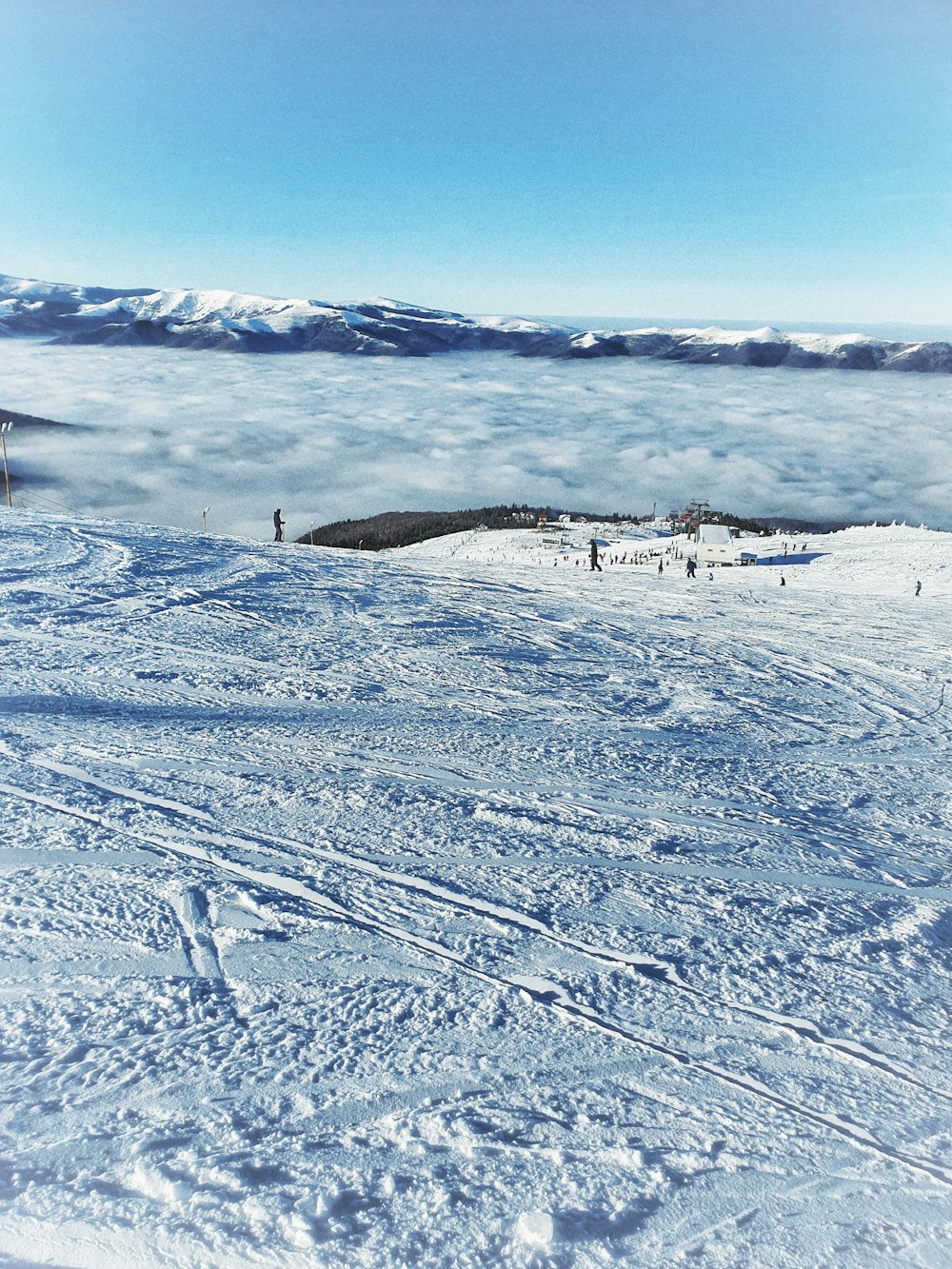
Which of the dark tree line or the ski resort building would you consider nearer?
the ski resort building

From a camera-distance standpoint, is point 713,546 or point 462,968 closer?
point 462,968

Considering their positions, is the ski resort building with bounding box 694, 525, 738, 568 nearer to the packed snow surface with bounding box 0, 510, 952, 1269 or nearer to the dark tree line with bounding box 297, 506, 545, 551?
the packed snow surface with bounding box 0, 510, 952, 1269

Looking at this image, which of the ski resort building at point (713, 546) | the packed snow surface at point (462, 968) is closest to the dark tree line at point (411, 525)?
the ski resort building at point (713, 546)

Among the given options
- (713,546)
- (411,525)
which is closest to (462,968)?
(713,546)

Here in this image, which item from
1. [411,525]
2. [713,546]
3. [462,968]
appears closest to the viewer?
[462,968]

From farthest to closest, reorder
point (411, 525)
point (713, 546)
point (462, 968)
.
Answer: point (411, 525) < point (713, 546) < point (462, 968)

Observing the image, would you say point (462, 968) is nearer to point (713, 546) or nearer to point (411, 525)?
point (713, 546)

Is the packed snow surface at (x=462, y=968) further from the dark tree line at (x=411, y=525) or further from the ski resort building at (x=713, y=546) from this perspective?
the dark tree line at (x=411, y=525)

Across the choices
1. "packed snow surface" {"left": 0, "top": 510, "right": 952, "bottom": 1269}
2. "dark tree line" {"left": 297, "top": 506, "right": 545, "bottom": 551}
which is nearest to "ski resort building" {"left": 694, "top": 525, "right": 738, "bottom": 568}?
"packed snow surface" {"left": 0, "top": 510, "right": 952, "bottom": 1269}
